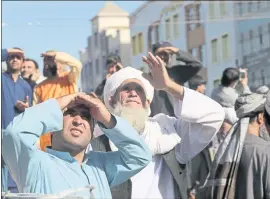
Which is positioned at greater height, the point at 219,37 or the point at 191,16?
the point at 191,16

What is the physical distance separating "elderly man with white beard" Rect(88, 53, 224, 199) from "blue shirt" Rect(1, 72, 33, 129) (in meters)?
3.05

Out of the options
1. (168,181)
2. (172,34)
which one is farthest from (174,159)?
(172,34)

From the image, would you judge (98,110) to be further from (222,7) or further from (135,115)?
(222,7)

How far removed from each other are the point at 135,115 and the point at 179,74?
→ 1.41 metres

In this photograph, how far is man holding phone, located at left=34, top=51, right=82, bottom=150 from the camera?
27.0ft

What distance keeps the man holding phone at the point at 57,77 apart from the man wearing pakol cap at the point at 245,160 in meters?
2.53

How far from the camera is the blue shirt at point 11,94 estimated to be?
28.2 feet

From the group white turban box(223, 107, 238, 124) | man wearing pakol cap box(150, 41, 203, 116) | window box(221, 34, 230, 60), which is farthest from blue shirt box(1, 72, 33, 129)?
window box(221, 34, 230, 60)

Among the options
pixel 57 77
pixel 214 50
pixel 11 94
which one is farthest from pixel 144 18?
pixel 57 77

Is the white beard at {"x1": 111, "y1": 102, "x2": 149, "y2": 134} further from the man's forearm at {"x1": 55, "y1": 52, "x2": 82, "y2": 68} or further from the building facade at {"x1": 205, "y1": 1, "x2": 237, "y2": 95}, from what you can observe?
the building facade at {"x1": 205, "y1": 1, "x2": 237, "y2": 95}

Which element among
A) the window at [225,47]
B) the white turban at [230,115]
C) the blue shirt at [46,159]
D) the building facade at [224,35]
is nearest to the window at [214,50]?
the building facade at [224,35]

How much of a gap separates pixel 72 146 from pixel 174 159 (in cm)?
115

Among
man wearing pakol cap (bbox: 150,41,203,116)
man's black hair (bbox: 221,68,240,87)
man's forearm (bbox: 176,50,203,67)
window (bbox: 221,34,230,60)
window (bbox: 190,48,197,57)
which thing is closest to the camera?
man wearing pakol cap (bbox: 150,41,203,116)

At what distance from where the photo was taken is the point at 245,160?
18.4 feet
